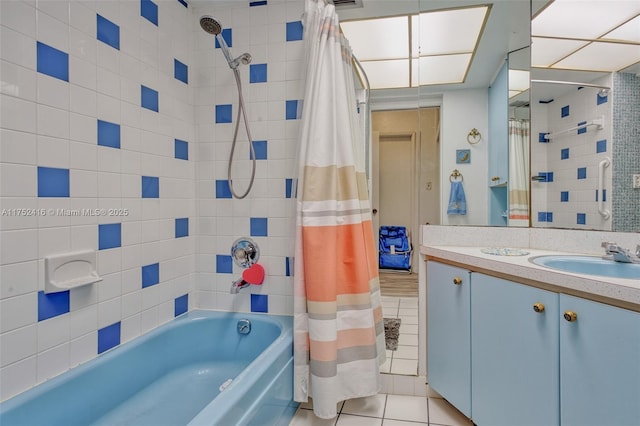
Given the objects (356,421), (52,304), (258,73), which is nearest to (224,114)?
(258,73)

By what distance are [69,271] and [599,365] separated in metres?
1.76

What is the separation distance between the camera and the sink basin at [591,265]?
3.91 feet

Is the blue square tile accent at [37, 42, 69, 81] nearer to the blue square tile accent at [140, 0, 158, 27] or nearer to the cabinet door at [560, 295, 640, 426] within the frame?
the blue square tile accent at [140, 0, 158, 27]

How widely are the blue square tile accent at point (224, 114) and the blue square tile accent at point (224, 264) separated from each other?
774mm

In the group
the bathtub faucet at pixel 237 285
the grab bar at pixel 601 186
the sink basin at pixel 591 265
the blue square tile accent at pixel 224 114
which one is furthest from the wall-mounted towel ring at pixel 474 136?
the bathtub faucet at pixel 237 285

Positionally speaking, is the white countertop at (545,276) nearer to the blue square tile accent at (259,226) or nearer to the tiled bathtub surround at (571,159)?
the tiled bathtub surround at (571,159)

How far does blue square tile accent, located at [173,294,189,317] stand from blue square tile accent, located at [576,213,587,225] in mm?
2039

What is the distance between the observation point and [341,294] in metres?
1.43

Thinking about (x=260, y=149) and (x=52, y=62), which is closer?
(x=52, y=62)

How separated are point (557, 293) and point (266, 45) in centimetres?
176

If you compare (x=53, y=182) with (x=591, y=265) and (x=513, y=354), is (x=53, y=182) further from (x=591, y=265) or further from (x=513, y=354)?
(x=591, y=265)

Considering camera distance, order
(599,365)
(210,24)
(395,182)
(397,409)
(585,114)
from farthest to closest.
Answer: (395,182)
(397,409)
(585,114)
(210,24)
(599,365)

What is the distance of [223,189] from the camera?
5.79 ft

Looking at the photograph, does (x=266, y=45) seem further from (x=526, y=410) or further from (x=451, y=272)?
(x=526, y=410)
